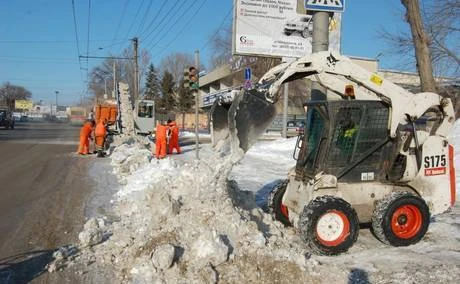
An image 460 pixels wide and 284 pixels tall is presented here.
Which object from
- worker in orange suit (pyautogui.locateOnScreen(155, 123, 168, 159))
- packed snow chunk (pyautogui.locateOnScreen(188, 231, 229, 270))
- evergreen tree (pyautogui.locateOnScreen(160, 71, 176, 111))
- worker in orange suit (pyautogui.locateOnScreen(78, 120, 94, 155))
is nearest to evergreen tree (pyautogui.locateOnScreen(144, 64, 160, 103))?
evergreen tree (pyautogui.locateOnScreen(160, 71, 176, 111))

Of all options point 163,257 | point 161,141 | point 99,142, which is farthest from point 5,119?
point 163,257

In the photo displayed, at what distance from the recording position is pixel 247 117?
6.64 meters

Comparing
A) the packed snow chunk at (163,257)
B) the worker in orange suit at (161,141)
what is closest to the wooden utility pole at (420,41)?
the worker in orange suit at (161,141)

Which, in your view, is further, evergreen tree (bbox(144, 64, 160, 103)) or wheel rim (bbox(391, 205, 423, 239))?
evergreen tree (bbox(144, 64, 160, 103))

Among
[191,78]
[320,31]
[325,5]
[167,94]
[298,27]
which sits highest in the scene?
[298,27]

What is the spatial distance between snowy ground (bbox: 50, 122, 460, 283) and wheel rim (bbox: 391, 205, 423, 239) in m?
0.23

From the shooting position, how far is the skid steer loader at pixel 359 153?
6.81 m

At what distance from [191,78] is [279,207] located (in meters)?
9.35

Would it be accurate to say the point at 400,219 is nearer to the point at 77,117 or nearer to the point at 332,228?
the point at 332,228

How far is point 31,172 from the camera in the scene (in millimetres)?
15039

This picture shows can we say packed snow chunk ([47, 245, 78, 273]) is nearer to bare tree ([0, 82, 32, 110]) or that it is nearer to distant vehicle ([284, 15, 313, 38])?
distant vehicle ([284, 15, 313, 38])

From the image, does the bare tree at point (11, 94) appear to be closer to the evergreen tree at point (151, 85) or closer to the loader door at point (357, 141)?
the evergreen tree at point (151, 85)

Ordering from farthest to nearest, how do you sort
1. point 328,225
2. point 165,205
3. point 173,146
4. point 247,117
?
1. point 173,146
2. point 165,205
3. point 328,225
4. point 247,117

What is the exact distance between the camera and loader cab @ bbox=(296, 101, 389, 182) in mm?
7191
